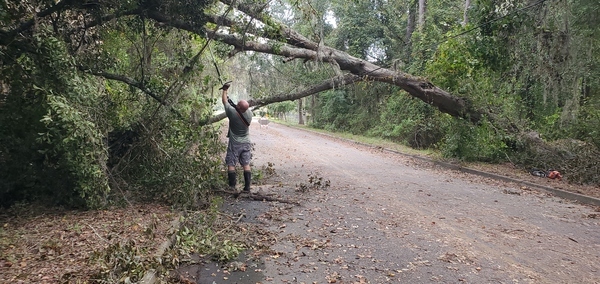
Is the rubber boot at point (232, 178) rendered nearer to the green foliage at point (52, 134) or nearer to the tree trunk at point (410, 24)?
the green foliage at point (52, 134)

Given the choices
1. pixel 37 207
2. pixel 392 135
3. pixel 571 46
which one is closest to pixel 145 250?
pixel 37 207

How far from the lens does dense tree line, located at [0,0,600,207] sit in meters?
6.04

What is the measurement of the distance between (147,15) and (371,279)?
6.37 meters

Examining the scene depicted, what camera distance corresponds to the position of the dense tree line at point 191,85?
6.04 metres

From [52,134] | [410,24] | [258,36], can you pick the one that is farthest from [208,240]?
[410,24]

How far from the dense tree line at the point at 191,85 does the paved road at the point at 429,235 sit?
2.37m

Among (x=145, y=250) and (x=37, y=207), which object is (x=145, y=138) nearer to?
(x=37, y=207)

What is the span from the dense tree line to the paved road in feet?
7.78

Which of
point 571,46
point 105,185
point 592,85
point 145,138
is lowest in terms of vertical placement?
point 105,185

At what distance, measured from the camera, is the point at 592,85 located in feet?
50.6

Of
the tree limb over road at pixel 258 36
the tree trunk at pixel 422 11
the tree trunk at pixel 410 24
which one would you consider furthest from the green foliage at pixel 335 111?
→ the tree limb over road at pixel 258 36

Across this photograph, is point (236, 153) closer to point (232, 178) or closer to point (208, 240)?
point (232, 178)

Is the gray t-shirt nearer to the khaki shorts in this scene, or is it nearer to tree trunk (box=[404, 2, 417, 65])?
the khaki shorts

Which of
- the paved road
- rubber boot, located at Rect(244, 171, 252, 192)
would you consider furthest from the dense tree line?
the paved road
